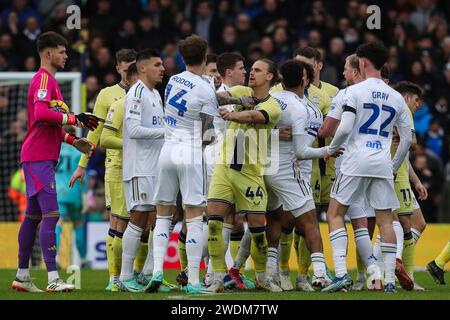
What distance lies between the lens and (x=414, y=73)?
20.2m

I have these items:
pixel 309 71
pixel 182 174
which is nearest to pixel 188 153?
pixel 182 174

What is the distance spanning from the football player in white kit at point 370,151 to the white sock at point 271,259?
0.78 m

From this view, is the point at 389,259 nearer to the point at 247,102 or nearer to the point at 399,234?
the point at 399,234

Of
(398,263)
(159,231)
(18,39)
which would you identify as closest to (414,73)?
(18,39)

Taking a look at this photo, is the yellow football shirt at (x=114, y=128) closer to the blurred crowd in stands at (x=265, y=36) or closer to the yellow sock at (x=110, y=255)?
the yellow sock at (x=110, y=255)

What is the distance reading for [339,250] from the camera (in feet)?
35.8

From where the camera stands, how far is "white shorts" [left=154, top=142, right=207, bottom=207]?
10.5 m

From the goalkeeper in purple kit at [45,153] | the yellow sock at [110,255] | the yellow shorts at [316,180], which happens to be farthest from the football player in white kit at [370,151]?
the goalkeeper in purple kit at [45,153]

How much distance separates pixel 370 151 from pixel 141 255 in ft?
10.4

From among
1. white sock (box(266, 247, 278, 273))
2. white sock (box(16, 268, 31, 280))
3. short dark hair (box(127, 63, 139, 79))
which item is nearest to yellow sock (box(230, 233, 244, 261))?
white sock (box(266, 247, 278, 273))

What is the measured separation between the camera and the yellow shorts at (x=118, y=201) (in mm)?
11703

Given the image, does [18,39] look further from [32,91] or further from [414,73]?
[32,91]

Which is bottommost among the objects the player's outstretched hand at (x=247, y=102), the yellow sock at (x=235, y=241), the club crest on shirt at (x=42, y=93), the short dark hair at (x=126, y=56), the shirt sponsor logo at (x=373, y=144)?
the yellow sock at (x=235, y=241)
